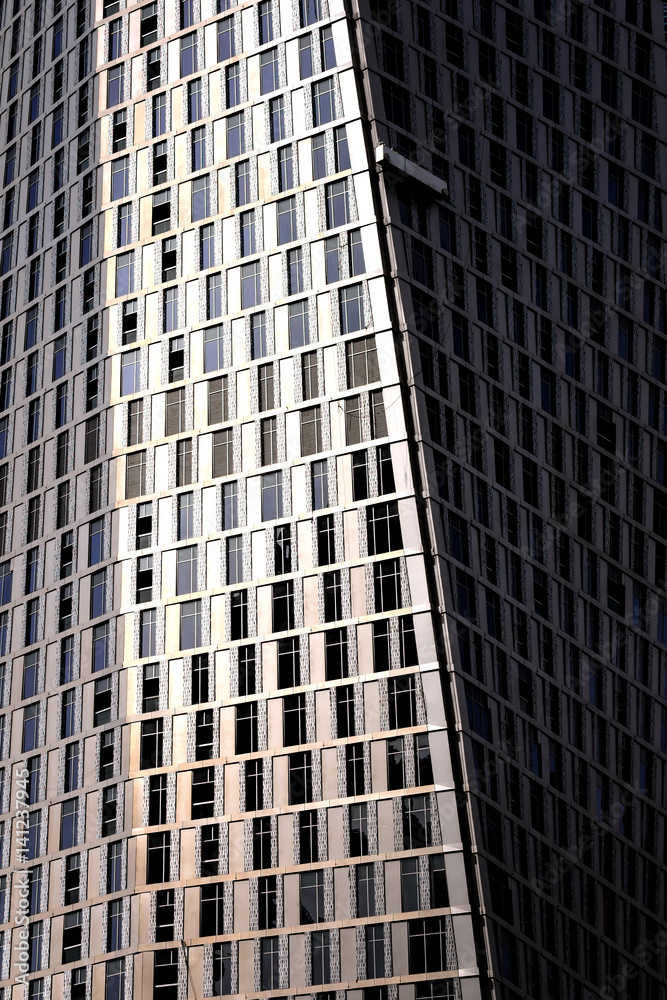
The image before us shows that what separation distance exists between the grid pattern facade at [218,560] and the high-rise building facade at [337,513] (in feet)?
0.74

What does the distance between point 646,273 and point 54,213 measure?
137 ft

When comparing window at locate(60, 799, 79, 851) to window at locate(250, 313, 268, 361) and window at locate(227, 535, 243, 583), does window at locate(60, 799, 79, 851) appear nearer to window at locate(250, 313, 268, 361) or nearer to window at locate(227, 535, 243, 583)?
window at locate(227, 535, 243, 583)

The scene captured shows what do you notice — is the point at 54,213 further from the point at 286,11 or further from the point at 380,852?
the point at 380,852

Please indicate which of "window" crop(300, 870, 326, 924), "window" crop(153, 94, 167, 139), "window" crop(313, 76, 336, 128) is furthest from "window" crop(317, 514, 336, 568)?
"window" crop(153, 94, 167, 139)

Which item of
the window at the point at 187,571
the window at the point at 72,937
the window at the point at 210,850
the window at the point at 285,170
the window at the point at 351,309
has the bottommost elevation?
the window at the point at 72,937

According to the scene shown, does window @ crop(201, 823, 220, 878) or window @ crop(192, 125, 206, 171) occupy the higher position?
window @ crop(192, 125, 206, 171)

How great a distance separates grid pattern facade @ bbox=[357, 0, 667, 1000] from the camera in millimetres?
100688

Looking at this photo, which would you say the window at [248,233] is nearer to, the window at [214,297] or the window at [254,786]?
the window at [214,297]

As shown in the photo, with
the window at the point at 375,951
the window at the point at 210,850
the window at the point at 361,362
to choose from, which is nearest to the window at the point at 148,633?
the window at the point at 210,850

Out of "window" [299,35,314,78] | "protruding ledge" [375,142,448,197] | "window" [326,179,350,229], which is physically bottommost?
"window" [326,179,350,229]

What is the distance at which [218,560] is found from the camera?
105 m

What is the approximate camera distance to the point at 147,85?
379 ft

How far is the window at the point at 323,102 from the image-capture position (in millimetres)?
105875

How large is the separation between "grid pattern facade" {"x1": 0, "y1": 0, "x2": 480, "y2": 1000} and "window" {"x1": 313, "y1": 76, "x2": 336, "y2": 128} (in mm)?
230
